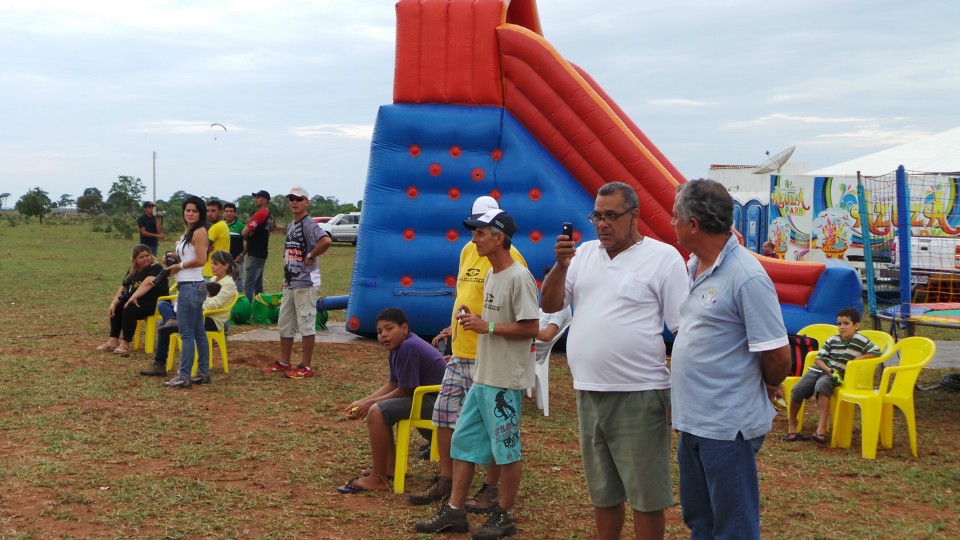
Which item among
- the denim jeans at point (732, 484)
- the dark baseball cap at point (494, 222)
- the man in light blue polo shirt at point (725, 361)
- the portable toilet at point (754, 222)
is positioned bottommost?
the denim jeans at point (732, 484)

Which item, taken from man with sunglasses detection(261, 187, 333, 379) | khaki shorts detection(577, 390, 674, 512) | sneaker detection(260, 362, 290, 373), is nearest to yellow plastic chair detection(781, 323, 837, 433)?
khaki shorts detection(577, 390, 674, 512)

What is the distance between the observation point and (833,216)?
19.1 metres

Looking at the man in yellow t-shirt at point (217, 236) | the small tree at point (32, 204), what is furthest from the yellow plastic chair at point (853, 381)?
the small tree at point (32, 204)

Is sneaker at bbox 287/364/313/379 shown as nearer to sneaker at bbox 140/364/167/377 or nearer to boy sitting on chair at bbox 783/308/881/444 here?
sneaker at bbox 140/364/167/377

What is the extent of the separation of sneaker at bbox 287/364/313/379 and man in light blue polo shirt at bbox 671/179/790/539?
18.5ft

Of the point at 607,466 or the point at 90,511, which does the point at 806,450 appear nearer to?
the point at 607,466

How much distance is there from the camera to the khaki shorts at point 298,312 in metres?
8.30

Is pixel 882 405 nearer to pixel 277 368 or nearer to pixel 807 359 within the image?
pixel 807 359

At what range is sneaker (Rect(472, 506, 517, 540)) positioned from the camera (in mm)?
4418

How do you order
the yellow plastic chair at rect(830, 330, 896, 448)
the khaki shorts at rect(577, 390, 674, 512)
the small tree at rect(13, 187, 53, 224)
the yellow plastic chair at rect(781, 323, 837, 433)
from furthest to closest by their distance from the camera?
1. the small tree at rect(13, 187, 53, 224)
2. the yellow plastic chair at rect(781, 323, 837, 433)
3. the yellow plastic chair at rect(830, 330, 896, 448)
4. the khaki shorts at rect(577, 390, 674, 512)

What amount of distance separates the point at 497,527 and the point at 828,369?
3268 mm

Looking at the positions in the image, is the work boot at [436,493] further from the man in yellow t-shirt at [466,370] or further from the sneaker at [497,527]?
the sneaker at [497,527]

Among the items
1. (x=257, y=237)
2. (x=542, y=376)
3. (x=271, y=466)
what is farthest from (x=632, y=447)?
(x=257, y=237)

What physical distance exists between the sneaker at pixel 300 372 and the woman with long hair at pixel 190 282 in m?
0.88
